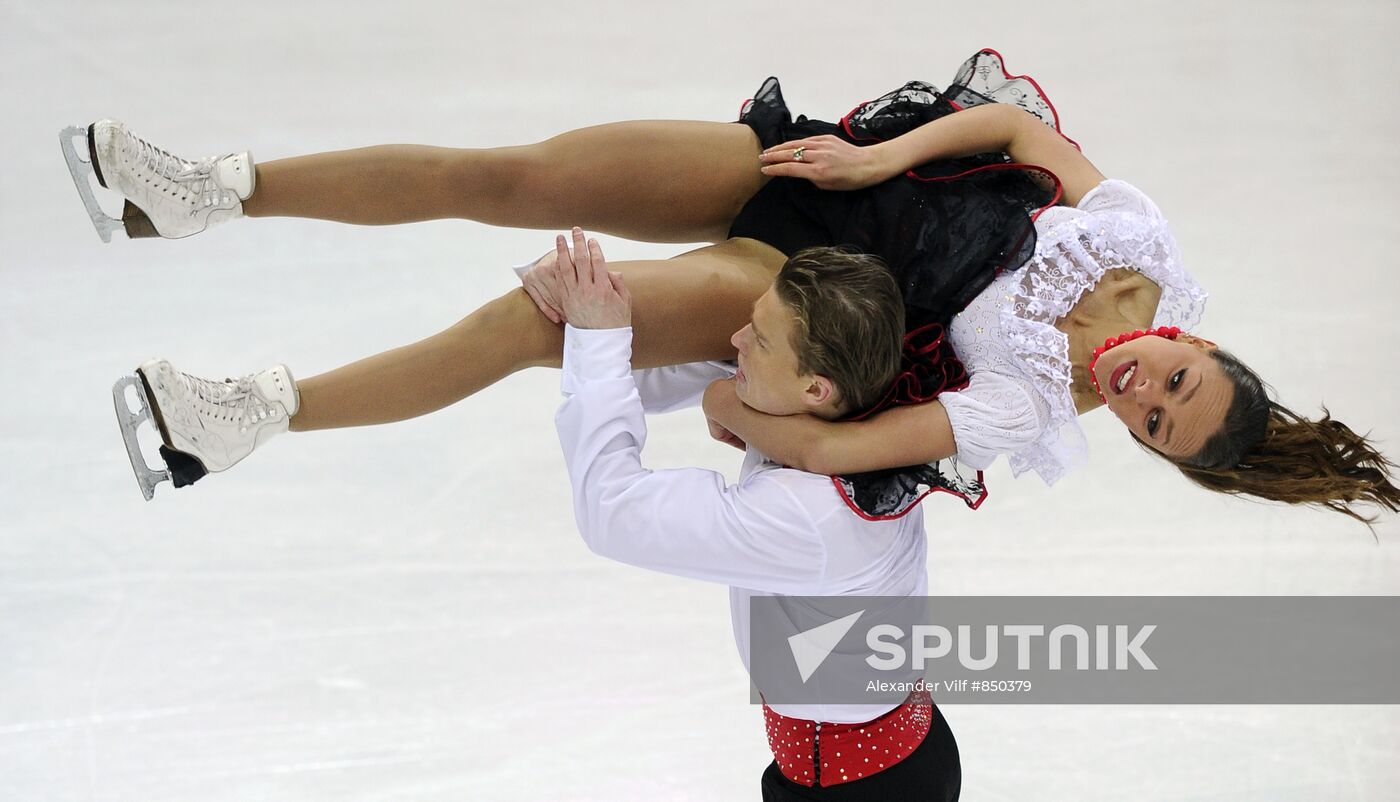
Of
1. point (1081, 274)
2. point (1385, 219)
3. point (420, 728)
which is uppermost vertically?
point (1081, 274)

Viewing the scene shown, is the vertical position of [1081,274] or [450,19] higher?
[450,19]

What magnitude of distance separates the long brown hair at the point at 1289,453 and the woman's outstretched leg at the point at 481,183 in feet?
2.89

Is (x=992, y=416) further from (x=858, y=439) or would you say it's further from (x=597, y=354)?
(x=597, y=354)

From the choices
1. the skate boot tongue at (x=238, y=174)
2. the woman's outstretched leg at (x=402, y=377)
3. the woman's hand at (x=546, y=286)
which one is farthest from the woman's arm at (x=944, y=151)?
the skate boot tongue at (x=238, y=174)

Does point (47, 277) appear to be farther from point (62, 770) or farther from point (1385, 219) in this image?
point (1385, 219)

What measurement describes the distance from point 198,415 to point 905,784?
1.30 m

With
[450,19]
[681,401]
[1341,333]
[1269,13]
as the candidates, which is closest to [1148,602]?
[1341,333]

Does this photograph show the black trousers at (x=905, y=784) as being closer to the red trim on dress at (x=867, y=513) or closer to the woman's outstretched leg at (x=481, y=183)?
the red trim on dress at (x=867, y=513)

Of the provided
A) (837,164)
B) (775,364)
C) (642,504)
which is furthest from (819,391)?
(837,164)

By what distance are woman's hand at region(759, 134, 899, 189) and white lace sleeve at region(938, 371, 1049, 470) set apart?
1.26ft

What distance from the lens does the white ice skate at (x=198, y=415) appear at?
2.07 meters

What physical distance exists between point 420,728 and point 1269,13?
4.18 metres

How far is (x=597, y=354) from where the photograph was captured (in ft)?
6.98

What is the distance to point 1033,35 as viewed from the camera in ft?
17.3
